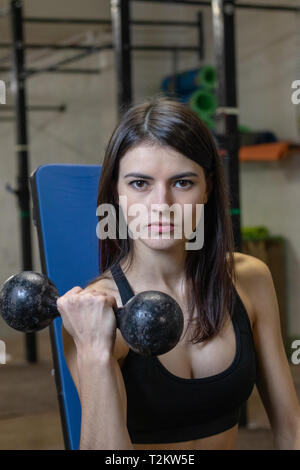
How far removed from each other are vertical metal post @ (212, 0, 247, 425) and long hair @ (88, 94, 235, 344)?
5.76 ft

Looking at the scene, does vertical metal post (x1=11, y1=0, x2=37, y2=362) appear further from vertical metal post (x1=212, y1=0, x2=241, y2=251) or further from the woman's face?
the woman's face

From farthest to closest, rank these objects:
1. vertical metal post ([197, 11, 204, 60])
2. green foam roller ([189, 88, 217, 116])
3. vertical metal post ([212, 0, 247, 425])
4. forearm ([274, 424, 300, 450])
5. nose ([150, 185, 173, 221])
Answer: vertical metal post ([197, 11, 204, 60]) < green foam roller ([189, 88, 217, 116]) < vertical metal post ([212, 0, 247, 425]) < forearm ([274, 424, 300, 450]) < nose ([150, 185, 173, 221])

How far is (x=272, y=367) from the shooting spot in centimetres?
127

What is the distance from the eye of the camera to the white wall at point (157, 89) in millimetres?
4586

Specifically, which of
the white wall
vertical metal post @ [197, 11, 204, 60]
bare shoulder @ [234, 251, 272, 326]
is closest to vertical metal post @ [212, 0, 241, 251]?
the white wall

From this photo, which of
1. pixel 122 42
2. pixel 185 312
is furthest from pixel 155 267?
pixel 122 42

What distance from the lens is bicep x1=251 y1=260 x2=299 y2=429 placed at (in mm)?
1265

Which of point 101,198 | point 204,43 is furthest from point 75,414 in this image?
point 204,43

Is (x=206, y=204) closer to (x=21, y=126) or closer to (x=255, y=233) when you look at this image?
(x=255, y=233)

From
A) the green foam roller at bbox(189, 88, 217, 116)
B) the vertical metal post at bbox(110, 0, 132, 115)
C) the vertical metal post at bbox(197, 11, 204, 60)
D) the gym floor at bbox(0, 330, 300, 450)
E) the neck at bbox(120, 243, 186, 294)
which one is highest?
the vertical metal post at bbox(197, 11, 204, 60)

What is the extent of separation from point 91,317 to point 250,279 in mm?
547

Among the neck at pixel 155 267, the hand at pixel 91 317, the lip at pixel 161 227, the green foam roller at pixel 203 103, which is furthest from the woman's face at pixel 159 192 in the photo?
the green foam roller at pixel 203 103

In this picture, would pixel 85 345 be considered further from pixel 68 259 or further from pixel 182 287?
pixel 68 259

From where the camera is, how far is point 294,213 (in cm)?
461
